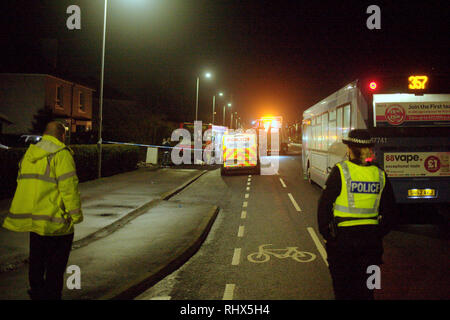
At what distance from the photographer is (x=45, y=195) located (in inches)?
169

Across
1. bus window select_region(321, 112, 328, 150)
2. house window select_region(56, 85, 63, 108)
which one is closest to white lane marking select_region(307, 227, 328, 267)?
bus window select_region(321, 112, 328, 150)

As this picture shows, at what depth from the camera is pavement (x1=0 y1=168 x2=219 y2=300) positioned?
568 cm

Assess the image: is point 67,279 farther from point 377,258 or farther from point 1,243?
point 377,258

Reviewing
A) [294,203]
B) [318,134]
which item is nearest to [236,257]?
[294,203]

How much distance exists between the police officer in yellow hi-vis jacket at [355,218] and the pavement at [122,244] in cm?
284

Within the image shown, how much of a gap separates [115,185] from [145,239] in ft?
31.1

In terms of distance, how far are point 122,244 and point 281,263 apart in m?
3.08

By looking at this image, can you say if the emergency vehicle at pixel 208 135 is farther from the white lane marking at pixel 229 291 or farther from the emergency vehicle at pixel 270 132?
the white lane marking at pixel 229 291

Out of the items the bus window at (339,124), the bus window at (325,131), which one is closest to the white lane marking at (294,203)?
the bus window at (325,131)

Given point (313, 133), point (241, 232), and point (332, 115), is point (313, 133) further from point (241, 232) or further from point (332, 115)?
point (241, 232)

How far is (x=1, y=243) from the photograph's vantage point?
775 centimetres
